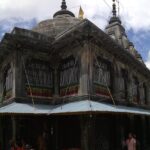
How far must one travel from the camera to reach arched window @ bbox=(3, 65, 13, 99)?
60.2ft

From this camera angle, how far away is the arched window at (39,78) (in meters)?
17.8

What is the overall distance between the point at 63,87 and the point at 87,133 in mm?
3528

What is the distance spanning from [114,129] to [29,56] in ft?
20.0

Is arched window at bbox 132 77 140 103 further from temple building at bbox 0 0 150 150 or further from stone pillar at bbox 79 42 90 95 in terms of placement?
stone pillar at bbox 79 42 90 95

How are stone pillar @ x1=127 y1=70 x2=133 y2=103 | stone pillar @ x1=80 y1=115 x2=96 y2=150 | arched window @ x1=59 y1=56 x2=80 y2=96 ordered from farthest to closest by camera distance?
stone pillar @ x1=127 y1=70 x2=133 y2=103 < arched window @ x1=59 y1=56 x2=80 y2=96 < stone pillar @ x1=80 y1=115 x2=96 y2=150

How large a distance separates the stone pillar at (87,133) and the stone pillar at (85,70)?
135cm

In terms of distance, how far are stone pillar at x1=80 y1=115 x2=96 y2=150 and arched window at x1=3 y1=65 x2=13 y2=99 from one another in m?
4.73

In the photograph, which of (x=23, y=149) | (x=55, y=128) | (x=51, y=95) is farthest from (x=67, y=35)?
(x=23, y=149)

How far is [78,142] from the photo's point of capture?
1658 centimetres

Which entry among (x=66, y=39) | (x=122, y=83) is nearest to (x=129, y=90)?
(x=122, y=83)

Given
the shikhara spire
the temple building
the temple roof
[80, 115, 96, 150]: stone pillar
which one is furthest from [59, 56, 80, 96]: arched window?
the shikhara spire

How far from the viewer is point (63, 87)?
1827 cm

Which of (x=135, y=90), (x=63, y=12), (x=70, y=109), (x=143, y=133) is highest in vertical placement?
(x=63, y=12)

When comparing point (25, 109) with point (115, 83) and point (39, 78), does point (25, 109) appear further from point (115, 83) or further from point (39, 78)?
point (115, 83)
